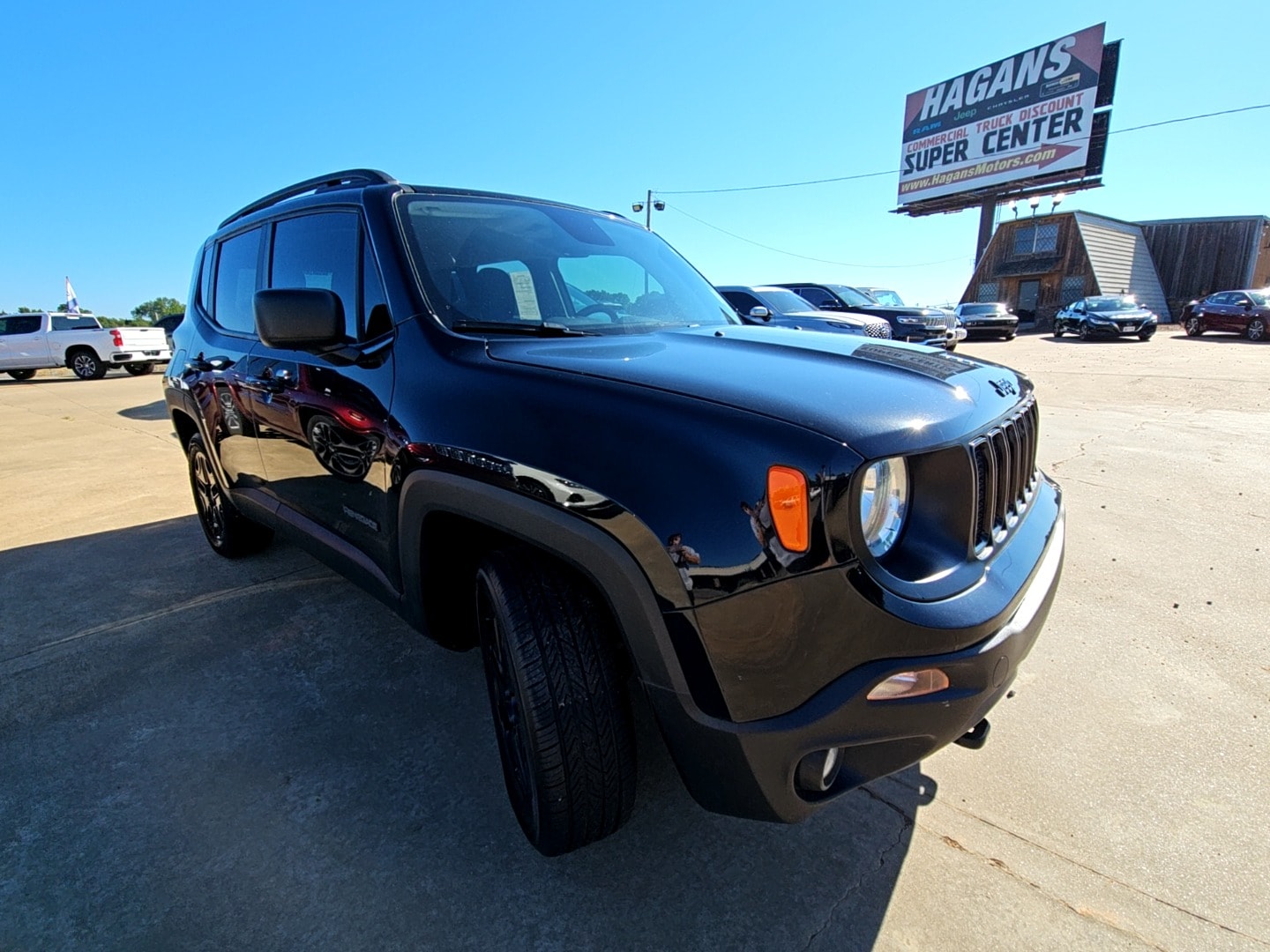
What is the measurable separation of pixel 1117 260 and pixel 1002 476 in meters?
38.3

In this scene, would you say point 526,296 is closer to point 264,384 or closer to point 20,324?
point 264,384

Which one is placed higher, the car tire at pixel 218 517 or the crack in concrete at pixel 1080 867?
the car tire at pixel 218 517

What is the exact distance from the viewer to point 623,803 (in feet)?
5.48

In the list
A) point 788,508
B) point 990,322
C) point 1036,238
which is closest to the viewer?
point 788,508

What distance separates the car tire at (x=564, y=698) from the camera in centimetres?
156

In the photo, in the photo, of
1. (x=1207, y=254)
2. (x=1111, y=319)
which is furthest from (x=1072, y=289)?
(x=1111, y=319)

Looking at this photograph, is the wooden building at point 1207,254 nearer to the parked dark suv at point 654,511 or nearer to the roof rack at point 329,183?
the parked dark suv at point 654,511

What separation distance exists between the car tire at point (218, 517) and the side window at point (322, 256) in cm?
142

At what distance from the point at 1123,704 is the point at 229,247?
4.46 metres

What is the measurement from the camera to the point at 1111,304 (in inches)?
866

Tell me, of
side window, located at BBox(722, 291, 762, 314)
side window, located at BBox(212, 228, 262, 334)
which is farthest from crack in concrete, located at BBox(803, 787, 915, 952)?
side window, located at BBox(722, 291, 762, 314)

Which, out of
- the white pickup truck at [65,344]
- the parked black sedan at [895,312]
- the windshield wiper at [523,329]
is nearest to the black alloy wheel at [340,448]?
the windshield wiper at [523,329]

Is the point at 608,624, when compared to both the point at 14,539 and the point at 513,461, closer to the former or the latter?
the point at 513,461

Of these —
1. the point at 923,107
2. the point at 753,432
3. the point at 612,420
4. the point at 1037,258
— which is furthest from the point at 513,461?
the point at 923,107
